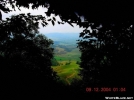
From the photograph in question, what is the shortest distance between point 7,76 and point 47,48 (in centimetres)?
2239

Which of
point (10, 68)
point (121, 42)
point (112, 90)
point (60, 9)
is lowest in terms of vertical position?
point (112, 90)

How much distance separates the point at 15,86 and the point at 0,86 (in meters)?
0.54

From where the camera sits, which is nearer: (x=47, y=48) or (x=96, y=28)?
(x=96, y=28)

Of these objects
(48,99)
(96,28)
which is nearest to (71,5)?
(96,28)

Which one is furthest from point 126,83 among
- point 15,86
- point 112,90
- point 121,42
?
point 15,86

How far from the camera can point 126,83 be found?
7.02 meters

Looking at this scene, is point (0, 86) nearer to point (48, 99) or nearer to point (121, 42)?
point (48, 99)

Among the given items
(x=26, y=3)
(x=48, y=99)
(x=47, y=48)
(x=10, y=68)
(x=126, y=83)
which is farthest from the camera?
(x=47, y=48)

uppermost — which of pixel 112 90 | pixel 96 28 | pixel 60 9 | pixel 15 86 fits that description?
pixel 60 9

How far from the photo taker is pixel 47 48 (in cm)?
3014

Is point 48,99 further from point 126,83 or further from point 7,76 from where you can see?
point 126,83

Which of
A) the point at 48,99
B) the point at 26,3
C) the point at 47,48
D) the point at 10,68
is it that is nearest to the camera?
the point at 48,99

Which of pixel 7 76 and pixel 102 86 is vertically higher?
pixel 7 76

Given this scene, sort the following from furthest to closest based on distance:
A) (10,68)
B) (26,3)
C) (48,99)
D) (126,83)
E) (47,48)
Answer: (47,48) < (10,68) < (26,3) < (126,83) < (48,99)
